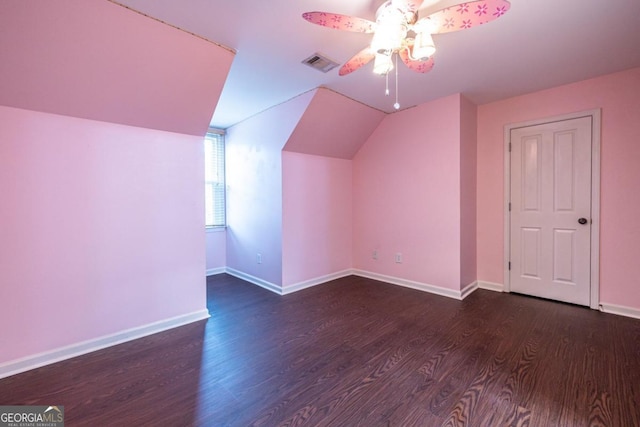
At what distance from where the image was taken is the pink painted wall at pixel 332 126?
3133mm

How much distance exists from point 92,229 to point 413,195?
11.1 feet

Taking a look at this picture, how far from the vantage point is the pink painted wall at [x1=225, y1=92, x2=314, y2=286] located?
3.44 m

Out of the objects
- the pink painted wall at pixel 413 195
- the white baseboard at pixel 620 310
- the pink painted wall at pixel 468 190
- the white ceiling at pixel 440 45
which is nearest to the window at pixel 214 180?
the white ceiling at pixel 440 45

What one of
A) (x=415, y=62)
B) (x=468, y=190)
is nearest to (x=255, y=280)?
(x=468, y=190)

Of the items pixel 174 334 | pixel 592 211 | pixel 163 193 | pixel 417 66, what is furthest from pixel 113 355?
pixel 592 211

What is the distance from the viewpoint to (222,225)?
4520 millimetres

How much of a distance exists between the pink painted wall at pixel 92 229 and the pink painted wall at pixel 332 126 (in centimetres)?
123

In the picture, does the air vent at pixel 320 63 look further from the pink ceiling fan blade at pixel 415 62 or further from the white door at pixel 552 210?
the white door at pixel 552 210

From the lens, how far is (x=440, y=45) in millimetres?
2113

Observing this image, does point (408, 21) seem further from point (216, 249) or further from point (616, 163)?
point (216, 249)

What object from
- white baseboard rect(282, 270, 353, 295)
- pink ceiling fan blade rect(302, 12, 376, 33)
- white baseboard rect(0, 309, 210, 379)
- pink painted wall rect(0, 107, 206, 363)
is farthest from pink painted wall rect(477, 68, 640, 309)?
white baseboard rect(0, 309, 210, 379)

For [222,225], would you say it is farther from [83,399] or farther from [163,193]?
[83,399]

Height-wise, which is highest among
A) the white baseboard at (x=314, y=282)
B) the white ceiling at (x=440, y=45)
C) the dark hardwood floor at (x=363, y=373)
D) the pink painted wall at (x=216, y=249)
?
the white ceiling at (x=440, y=45)

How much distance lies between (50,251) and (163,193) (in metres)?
0.88
